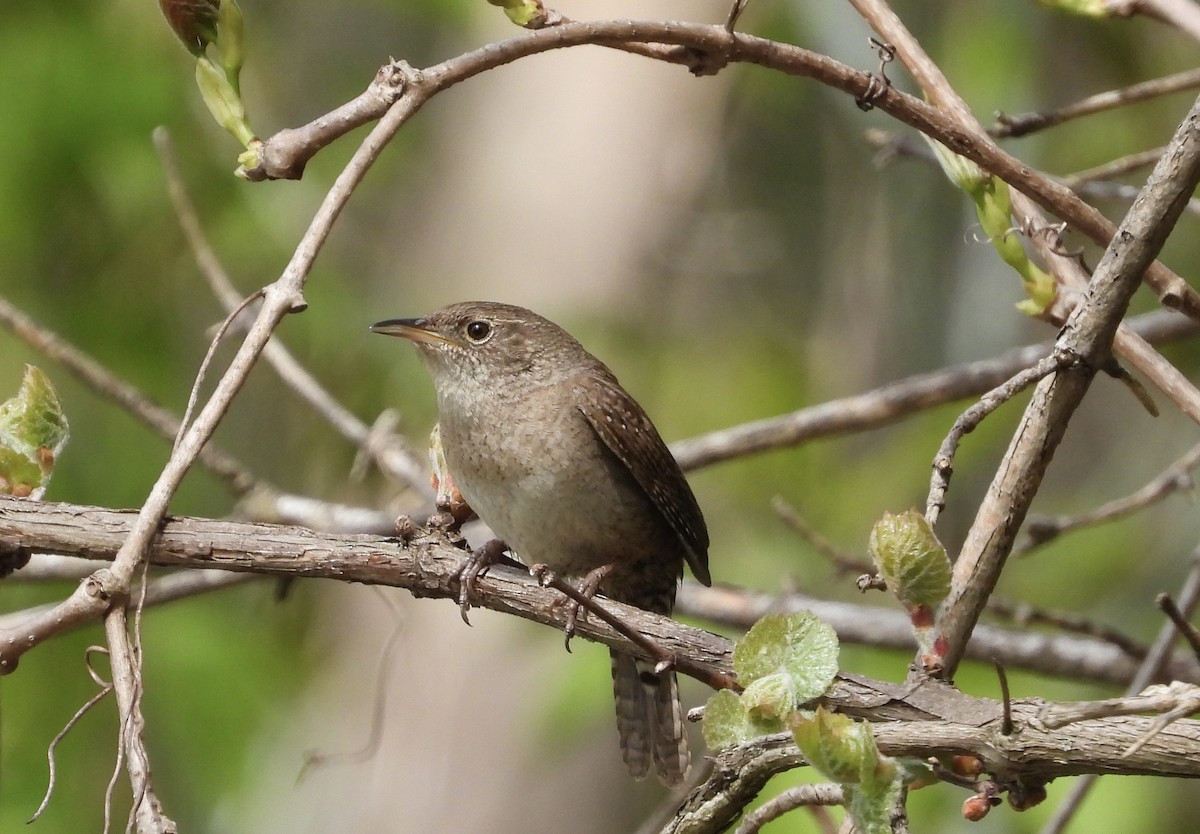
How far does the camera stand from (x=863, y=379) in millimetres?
6922

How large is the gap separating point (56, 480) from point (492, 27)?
267 centimetres

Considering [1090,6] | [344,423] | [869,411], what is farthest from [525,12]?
[344,423]

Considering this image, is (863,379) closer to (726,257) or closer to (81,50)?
(726,257)

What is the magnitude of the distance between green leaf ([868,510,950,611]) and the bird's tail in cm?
186

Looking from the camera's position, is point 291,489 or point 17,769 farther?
point 291,489

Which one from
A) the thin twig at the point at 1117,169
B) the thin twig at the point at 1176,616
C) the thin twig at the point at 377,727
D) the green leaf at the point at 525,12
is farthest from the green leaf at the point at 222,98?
the thin twig at the point at 1117,169

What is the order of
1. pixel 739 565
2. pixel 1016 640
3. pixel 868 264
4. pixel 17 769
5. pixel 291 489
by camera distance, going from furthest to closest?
pixel 868 264 → pixel 291 489 → pixel 739 565 → pixel 17 769 → pixel 1016 640

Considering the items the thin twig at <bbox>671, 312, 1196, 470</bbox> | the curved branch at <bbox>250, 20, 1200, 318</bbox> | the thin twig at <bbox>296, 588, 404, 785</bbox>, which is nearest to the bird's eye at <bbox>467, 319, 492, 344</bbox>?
the thin twig at <bbox>671, 312, 1196, 470</bbox>

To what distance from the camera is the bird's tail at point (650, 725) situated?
144 inches

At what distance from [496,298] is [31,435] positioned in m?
3.94

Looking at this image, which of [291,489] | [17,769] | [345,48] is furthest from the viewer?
[345,48]

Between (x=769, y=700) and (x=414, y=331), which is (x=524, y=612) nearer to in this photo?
(x=769, y=700)

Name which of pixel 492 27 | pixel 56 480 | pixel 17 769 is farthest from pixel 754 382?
pixel 17 769

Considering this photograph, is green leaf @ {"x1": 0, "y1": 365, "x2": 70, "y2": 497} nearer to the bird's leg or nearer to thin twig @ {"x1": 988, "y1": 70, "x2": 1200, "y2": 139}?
the bird's leg
